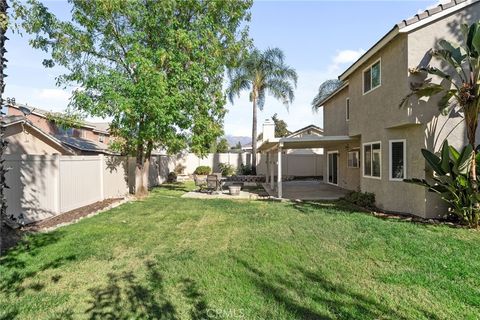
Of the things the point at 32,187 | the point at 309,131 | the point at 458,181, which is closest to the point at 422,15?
the point at 458,181

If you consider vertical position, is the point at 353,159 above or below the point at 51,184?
above

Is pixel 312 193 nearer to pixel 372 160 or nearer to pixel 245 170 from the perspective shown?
pixel 372 160

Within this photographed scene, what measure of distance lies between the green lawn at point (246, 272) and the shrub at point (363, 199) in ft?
10.8

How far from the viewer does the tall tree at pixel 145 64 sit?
13.0 metres

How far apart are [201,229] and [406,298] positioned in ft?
18.6

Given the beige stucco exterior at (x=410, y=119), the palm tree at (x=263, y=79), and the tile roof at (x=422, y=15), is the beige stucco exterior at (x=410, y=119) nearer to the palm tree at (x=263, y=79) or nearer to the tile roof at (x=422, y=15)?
the tile roof at (x=422, y=15)

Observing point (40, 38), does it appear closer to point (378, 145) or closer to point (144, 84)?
point (144, 84)

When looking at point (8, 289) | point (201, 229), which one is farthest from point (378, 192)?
point (8, 289)

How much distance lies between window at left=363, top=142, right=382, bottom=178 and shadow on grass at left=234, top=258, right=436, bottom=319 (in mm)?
8325

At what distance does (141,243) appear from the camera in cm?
745

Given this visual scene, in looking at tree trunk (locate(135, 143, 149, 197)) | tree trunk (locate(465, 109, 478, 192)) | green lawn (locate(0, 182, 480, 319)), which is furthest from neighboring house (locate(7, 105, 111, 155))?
tree trunk (locate(465, 109, 478, 192))

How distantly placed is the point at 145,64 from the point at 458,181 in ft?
39.0

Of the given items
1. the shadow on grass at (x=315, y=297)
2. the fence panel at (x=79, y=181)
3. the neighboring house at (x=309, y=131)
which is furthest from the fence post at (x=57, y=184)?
the neighboring house at (x=309, y=131)

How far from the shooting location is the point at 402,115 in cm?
1026
